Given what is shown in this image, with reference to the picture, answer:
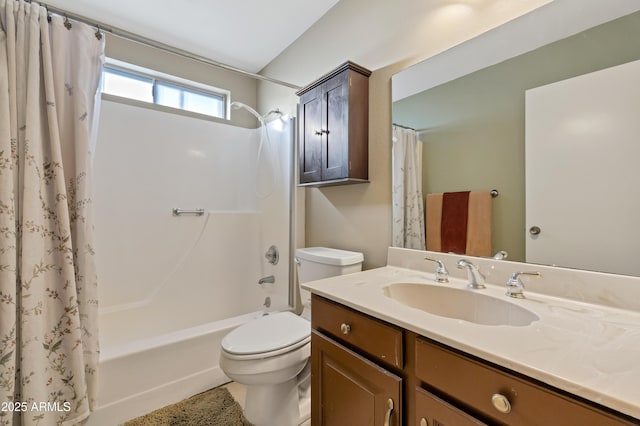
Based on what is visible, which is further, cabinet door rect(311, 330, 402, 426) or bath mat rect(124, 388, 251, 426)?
bath mat rect(124, 388, 251, 426)

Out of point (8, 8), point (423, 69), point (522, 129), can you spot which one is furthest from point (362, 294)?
point (8, 8)

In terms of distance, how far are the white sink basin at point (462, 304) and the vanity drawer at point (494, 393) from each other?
0.31 meters

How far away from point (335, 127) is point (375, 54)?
470 mm

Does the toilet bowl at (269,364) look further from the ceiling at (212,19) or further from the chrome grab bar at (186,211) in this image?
the ceiling at (212,19)

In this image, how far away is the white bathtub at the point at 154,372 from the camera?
1.41 metres

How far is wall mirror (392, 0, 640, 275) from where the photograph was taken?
2.85ft

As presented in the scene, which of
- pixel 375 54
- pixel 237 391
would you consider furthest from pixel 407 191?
pixel 237 391

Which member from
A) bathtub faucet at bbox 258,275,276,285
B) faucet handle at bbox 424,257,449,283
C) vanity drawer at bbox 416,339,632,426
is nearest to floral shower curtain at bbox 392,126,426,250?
faucet handle at bbox 424,257,449,283

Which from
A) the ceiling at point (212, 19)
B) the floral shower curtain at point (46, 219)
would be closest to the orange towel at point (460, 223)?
the ceiling at point (212, 19)

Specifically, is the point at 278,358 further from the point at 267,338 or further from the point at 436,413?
the point at 436,413

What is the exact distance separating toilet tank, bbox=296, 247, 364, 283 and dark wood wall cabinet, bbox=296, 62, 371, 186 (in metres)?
0.42

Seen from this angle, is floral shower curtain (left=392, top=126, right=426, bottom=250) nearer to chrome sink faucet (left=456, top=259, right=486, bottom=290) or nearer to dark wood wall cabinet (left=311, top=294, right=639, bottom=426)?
chrome sink faucet (left=456, top=259, right=486, bottom=290)

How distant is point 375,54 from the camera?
1.57 meters

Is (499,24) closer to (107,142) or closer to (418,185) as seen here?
(418,185)
